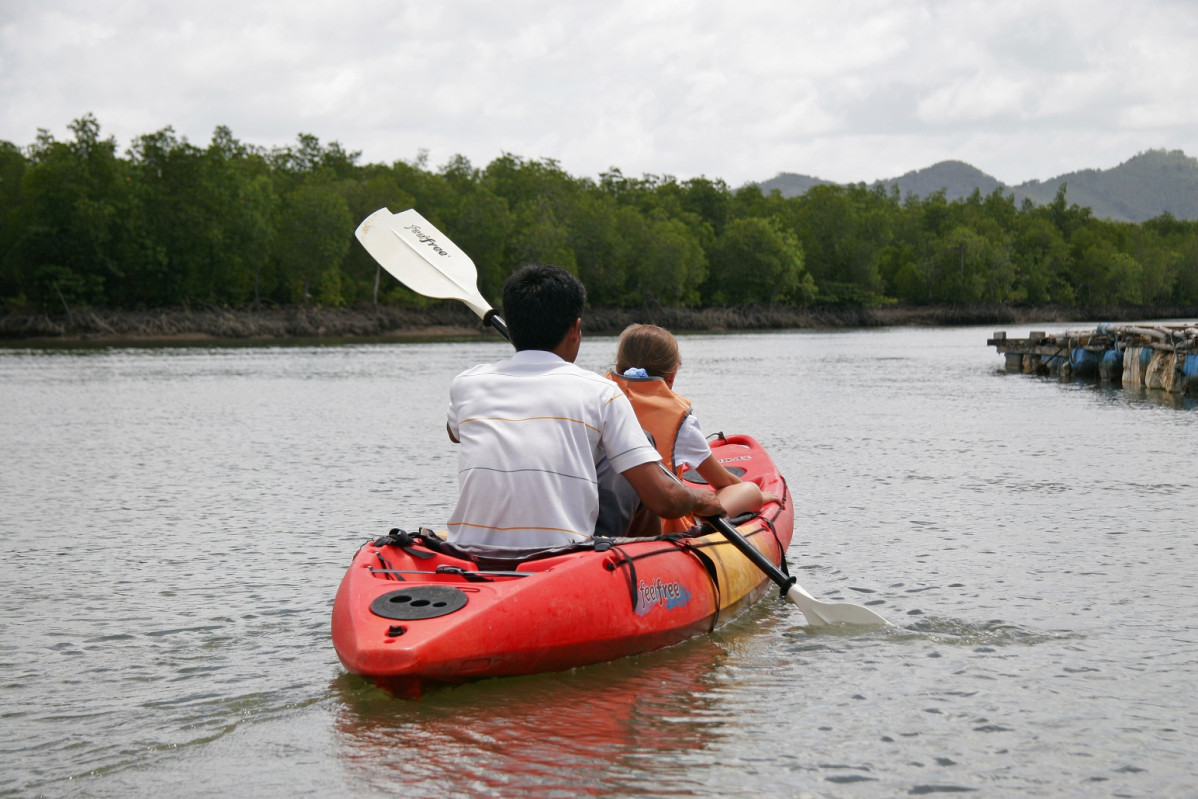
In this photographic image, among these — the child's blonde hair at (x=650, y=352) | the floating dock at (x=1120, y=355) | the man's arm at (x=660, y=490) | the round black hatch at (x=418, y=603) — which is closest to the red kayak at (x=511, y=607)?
the round black hatch at (x=418, y=603)

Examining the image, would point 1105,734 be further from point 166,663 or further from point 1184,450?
point 1184,450

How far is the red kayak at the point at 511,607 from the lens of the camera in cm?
512

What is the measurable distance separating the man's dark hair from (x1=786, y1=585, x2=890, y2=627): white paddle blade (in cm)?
249

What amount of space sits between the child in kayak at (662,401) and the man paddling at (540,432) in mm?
799

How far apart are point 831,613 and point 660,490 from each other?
1942 mm

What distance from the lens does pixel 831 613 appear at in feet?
22.8

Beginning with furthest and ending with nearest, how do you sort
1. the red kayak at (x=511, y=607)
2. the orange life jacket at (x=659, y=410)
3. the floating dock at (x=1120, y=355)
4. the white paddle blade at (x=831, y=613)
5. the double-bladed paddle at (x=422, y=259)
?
1. the floating dock at (x=1120, y=355)
2. the double-bladed paddle at (x=422, y=259)
3. the white paddle blade at (x=831, y=613)
4. the orange life jacket at (x=659, y=410)
5. the red kayak at (x=511, y=607)

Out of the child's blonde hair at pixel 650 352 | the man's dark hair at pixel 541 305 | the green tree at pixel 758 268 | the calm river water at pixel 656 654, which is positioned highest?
the green tree at pixel 758 268

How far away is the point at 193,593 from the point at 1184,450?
1279cm

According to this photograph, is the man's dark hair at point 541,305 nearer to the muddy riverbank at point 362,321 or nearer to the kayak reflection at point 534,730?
the kayak reflection at point 534,730

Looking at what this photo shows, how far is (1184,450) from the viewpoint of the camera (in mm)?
15242

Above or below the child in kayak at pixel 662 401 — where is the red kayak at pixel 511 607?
below

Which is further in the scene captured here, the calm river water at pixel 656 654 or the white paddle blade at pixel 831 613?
the white paddle blade at pixel 831 613

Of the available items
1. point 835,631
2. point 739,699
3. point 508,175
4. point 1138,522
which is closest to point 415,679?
point 739,699
